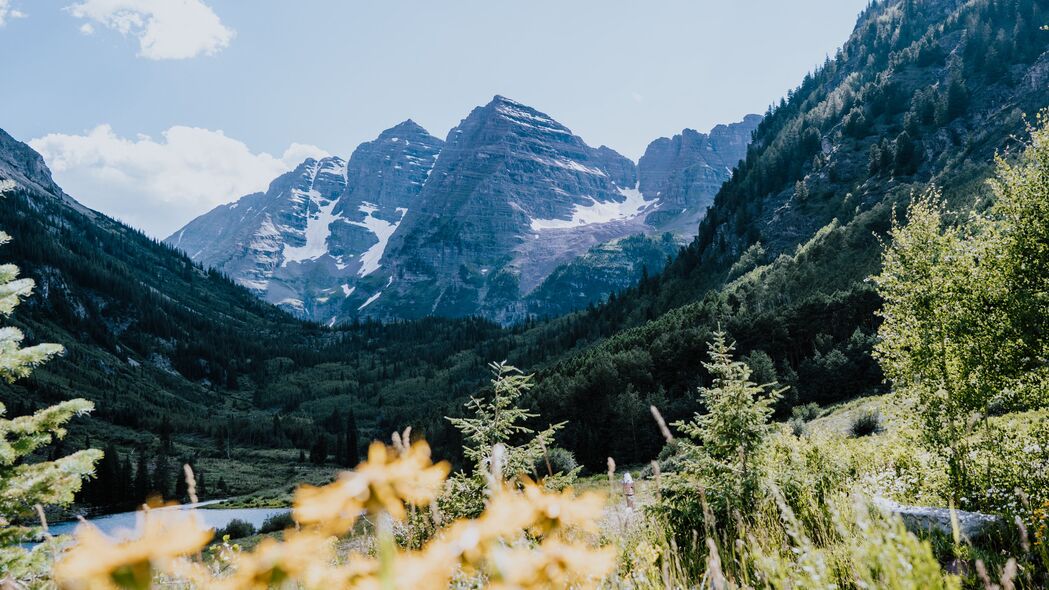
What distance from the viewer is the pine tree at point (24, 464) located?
21.2ft

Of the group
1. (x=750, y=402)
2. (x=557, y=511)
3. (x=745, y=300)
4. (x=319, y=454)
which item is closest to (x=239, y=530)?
(x=750, y=402)

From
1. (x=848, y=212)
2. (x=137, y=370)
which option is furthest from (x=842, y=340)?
(x=137, y=370)

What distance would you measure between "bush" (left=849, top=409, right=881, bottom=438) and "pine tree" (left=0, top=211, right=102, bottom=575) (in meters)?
28.7

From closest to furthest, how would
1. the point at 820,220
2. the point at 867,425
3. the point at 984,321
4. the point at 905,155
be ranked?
the point at 984,321 → the point at 867,425 → the point at 905,155 → the point at 820,220

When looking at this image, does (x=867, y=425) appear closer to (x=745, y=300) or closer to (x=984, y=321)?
(x=984, y=321)

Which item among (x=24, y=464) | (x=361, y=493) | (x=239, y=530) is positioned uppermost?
(x=24, y=464)

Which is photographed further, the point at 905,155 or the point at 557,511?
the point at 905,155

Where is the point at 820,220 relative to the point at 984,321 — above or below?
above

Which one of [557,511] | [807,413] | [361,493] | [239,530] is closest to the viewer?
[361,493]

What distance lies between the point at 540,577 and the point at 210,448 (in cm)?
15231

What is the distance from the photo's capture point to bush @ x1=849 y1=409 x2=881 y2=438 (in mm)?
26141

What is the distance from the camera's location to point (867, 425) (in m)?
26.3

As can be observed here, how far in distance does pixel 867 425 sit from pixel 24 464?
29998mm

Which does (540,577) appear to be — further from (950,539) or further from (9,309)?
(9,309)
